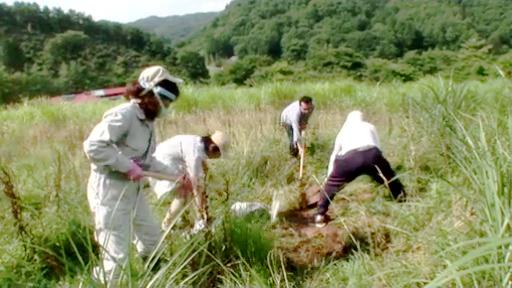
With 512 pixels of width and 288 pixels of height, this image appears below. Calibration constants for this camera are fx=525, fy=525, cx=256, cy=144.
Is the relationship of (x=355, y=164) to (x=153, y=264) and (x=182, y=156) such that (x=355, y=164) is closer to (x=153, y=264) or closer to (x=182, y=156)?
(x=182, y=156)

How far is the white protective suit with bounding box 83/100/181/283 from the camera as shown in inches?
104

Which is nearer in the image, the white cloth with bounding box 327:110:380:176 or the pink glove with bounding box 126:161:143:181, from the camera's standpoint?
the pink glove with bounding box 126:161:143:181

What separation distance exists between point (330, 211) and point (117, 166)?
7.47 ft

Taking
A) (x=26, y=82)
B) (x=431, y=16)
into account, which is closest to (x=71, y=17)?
(x=26, y=82)

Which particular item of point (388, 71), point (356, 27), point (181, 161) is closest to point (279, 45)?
point (356, 27)

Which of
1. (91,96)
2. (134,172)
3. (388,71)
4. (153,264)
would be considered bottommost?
(388,71)

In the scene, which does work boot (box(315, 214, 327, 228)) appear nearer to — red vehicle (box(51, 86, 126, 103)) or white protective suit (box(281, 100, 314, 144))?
white protective suit (box(281, 100, 314, 144))

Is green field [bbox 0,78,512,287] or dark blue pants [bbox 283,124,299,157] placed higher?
green field [bbox 0,78,512,287]

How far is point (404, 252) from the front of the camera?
2.91 m

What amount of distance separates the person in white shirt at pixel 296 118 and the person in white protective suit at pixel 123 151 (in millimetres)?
3581

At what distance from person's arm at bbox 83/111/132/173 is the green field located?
263mm

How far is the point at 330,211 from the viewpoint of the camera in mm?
4445

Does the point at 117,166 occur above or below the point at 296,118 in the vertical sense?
above

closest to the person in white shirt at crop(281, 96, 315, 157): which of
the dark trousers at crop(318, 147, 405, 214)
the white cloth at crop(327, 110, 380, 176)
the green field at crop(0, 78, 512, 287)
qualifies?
the green field at crop(0, 78, 512, 287)
